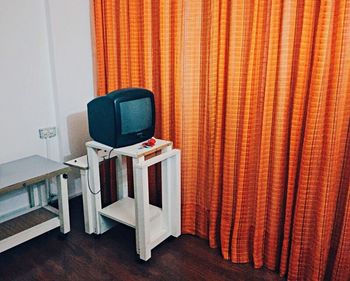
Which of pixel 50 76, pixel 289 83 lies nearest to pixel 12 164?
pixel 50 76

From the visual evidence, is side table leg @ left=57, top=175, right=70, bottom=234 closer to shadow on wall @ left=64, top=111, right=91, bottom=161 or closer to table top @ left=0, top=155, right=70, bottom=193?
table top @ left=0, top=155, right=70, bottom=193

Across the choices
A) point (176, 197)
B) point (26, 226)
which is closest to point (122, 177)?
point (176, 197)

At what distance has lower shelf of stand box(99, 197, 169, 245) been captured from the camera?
2432 millimetres

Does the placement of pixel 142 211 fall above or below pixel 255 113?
below

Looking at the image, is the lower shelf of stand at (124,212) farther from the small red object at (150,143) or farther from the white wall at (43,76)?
the white wall at (43,76)

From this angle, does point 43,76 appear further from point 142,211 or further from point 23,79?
point 142,211

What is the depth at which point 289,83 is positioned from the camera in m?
1.97

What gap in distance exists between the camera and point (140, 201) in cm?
223

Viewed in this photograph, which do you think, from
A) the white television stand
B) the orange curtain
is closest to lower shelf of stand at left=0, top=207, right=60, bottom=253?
the white television stand

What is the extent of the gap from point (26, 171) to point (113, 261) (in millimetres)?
869

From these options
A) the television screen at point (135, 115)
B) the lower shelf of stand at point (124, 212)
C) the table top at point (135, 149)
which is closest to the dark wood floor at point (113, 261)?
the lower shelf of stand at point (124, 212)

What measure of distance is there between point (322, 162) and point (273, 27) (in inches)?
31.5

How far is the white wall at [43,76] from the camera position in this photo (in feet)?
8.44

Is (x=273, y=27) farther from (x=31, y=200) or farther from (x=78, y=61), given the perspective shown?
(x=31, y=200)
